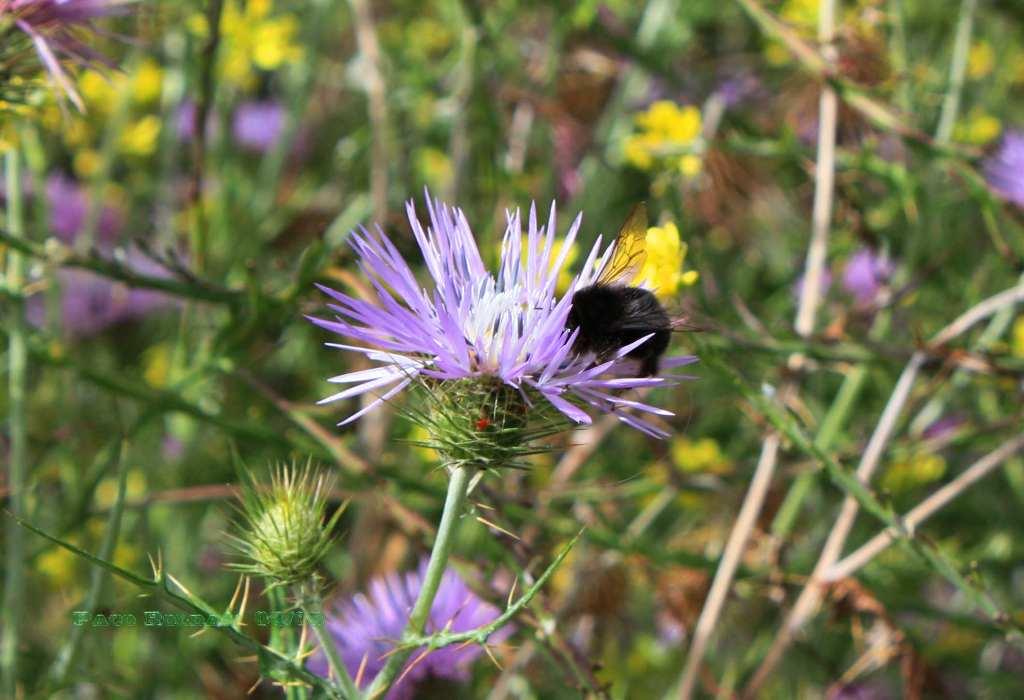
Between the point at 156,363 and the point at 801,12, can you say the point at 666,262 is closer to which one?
the point at 801,12

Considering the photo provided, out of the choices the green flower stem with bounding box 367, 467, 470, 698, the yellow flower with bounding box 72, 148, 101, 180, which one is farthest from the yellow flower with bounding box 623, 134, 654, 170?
the yellow flower with bounding box 72, 148, 101, 180

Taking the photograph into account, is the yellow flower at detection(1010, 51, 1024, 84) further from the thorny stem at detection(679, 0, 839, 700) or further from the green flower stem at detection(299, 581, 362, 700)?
the green flower stem at detection(299, 581, 362, 700)

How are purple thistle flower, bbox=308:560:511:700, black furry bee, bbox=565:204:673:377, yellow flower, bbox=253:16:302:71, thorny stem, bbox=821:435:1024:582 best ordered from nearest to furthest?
black furry bee, bbox=565:204:673:377 < purple thistle flower, bbox=308:560:511:700 < thorny stem, bbox=821:435:1024:582 < yellow flower, bbox=253:16:302:71

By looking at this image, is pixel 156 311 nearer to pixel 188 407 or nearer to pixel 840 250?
pixel 188 407

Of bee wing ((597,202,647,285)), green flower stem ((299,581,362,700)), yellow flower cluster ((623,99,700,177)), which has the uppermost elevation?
yellow flower cluster ((623,99,700,177))

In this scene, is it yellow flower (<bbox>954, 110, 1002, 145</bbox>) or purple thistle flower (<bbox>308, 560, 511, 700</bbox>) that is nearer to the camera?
purple thistle flower (<bbox>308, 560, 511, 700</bbox>)

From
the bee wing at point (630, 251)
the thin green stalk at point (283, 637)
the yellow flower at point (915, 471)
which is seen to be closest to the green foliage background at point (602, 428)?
the yellow flower at point (915, 471)
